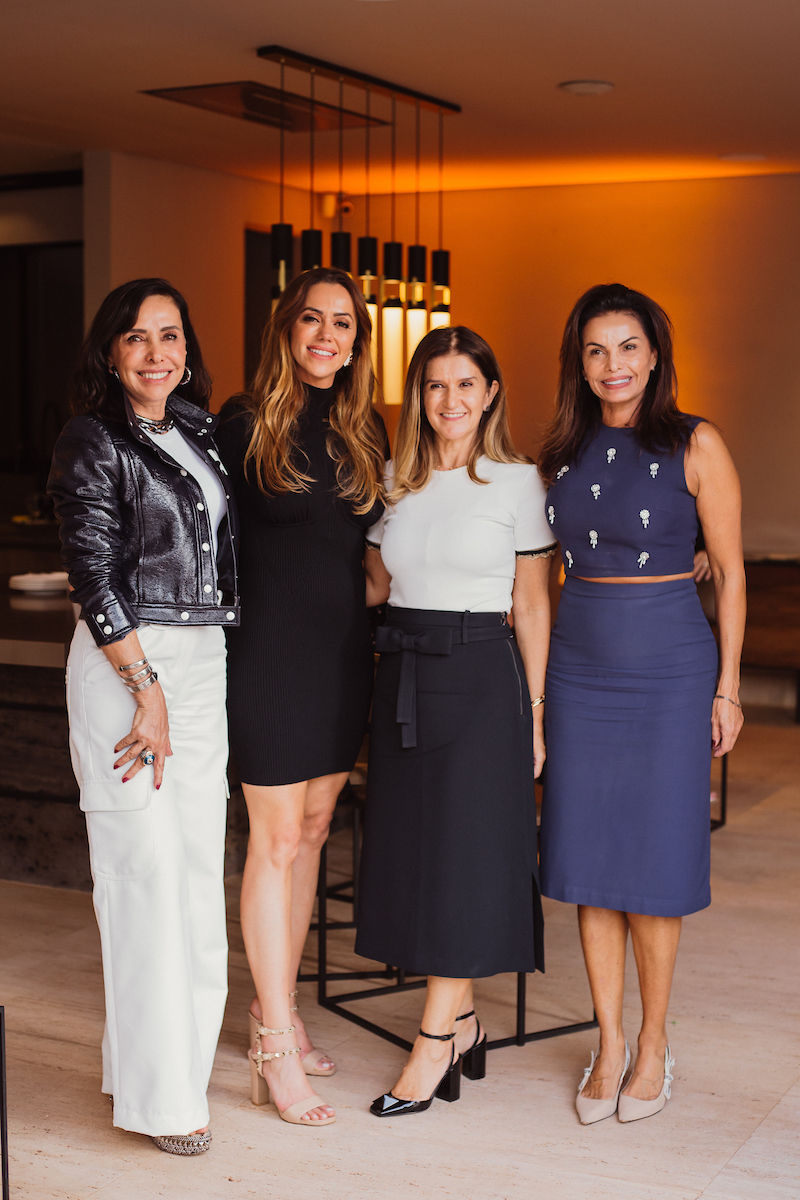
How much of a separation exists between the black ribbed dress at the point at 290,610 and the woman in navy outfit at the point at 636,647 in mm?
446

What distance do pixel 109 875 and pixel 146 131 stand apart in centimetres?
464

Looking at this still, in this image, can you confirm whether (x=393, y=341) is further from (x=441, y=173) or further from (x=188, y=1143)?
(x=188, y=1143)

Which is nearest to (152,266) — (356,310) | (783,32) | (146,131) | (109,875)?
(146,131)

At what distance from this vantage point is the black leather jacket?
7.72 ft

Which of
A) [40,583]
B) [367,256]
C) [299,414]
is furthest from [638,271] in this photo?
[299,414]

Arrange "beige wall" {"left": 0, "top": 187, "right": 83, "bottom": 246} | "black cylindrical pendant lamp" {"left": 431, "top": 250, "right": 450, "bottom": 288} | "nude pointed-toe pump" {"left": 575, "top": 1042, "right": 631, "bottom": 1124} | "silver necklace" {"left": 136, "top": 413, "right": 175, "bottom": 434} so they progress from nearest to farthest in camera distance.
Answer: "silver necklace" {"left": 136, "top": 413, "right": 175, "bottom": 434}
"nude pointed-toe pump" {"left": 575, "top": 1042, "right": 631, "bottom": 1124}
"black cylindrical pendant lamp" {"left": 431, "top": 250, "right": 450, "bottom": 288}
"beige wall" {"left": 0, "top": 187, "right": 83, "bottom": 246}

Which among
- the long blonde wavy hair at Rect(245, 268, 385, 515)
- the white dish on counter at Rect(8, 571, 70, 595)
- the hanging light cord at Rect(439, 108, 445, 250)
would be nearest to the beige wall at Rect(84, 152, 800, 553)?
the hanging light cord at Rect(439, 108, 445, 250)

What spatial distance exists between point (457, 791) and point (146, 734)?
64 cm

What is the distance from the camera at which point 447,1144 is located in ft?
8.50

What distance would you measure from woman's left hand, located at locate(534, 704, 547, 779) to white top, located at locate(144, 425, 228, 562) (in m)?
0.75

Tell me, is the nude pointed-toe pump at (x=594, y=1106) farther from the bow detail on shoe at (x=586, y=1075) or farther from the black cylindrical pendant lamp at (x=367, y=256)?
the black cylindrical pendant lamp at (x=367, y=256)

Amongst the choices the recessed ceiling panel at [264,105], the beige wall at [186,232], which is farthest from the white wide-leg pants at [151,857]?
the beige wall at [186,232]

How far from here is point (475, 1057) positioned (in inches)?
113

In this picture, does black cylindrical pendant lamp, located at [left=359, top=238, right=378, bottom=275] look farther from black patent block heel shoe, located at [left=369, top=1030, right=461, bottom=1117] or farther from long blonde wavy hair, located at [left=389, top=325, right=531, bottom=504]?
black patent block heel shoe, located at [left=369, top=1030, right=461, bottom=1117]
